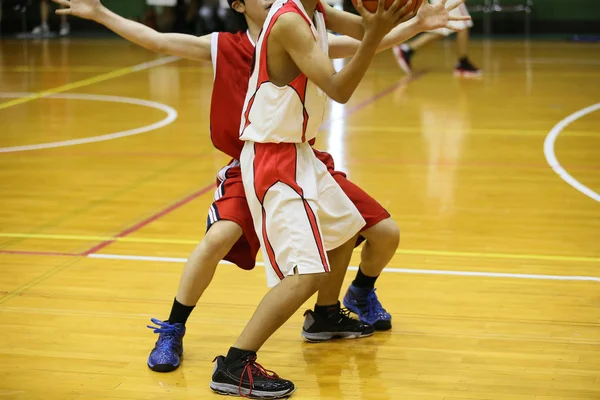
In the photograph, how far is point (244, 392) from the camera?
3.37 metres

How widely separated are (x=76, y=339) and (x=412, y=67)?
9.08 metres

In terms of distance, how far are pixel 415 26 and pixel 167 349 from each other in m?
1.54

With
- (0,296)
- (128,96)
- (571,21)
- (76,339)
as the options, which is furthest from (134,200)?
(571,21)

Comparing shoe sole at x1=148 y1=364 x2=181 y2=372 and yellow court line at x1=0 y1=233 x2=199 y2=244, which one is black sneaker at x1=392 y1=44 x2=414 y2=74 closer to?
yellow court line at x1=0 y1=233 x2=199 y2=244

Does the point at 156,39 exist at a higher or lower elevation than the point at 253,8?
lower

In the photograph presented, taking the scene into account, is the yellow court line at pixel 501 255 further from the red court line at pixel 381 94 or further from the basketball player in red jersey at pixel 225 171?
the red court line at pixel 381 94

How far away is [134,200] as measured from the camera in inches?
245

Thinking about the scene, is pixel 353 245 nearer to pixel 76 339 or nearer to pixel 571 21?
pixel 76 339

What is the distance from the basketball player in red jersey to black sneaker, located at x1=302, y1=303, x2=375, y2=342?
32 centimetres

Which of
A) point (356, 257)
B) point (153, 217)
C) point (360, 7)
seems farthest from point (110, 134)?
point (360, 7)

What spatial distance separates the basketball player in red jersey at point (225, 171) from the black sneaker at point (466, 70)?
25.3ft

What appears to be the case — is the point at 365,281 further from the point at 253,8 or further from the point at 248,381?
the point at 253,8

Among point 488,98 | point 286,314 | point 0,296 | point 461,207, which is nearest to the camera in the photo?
point 286,314

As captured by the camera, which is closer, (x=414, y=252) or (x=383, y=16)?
(x=383, y=16)
